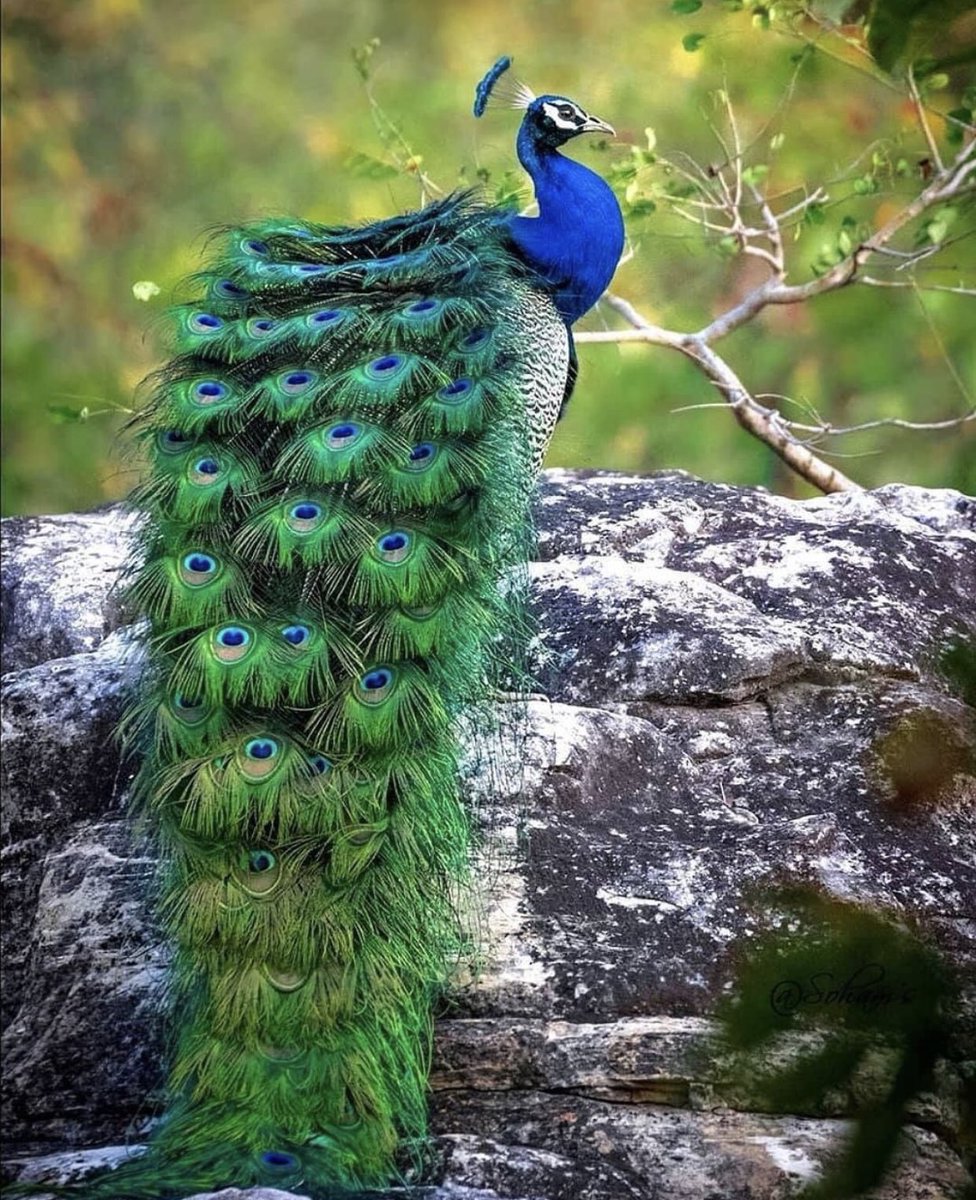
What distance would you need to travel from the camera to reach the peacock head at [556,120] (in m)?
4.54

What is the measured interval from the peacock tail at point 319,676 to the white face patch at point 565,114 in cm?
94

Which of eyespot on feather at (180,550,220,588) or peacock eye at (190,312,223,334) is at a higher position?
peacock eye at (190,312,223,334)

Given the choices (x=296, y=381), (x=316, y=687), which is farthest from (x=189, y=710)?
(x=296, y=381)

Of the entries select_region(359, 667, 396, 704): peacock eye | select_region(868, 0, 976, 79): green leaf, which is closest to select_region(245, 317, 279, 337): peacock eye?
select_region(359, 667, 396, 704): peacock eye

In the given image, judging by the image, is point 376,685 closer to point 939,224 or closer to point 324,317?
point 324,317

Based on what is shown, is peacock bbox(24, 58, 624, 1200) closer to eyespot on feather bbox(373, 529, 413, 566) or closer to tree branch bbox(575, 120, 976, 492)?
eyespot on feather bbox(373, 529, 413, 566)

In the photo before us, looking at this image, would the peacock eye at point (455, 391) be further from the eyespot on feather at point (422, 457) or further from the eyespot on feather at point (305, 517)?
the eyespot on feather at point (305, 517)

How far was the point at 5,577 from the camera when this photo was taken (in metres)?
4.89

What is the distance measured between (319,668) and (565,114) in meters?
2.10

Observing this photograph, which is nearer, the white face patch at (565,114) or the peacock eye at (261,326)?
the peacock eye at (261,326)

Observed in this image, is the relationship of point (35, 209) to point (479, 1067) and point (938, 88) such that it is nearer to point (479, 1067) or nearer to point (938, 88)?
point (938, 88)

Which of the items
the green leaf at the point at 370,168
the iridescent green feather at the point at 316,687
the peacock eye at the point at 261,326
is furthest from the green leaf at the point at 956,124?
the peacock eye at the point at 261,326

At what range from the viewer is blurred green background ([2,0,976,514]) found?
7.78m

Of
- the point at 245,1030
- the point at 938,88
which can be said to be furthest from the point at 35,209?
the point at 245,1030
